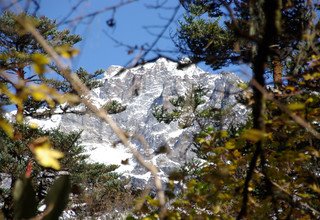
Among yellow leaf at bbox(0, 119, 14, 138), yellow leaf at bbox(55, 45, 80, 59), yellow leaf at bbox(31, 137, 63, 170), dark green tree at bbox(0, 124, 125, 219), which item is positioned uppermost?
dark green tree at bbox(0, 124, 125, 219)

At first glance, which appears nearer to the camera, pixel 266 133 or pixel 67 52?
pixel 67 52

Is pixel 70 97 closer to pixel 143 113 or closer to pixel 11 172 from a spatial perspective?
pixel 11 172

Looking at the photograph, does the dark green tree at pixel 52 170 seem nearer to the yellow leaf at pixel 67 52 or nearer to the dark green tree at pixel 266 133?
the dark green tree at pixel 266 133

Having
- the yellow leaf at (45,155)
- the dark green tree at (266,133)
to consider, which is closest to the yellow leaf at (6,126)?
the yellow leaf at (45,155)

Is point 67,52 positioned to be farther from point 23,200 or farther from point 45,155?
point 23,200

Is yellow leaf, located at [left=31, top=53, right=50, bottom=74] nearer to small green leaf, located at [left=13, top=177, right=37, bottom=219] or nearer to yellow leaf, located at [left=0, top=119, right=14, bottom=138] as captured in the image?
yellow leaf, located at [left=0, top=119, right=14, bottom=138]

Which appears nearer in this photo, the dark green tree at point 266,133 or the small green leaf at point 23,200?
the dark green tree at point 266,133

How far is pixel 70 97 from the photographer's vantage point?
61cm

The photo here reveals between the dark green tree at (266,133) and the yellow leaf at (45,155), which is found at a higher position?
the dark green tree at (266,133)

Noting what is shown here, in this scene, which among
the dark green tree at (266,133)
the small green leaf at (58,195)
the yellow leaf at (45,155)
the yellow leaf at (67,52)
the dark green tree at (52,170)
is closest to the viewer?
the yellow leaf at (45,155)

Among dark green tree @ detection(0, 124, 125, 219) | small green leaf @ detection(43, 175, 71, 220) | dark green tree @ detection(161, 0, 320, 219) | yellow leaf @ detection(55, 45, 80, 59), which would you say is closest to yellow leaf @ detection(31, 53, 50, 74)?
yellow leaf @ detection(55, 45, 80, 59)

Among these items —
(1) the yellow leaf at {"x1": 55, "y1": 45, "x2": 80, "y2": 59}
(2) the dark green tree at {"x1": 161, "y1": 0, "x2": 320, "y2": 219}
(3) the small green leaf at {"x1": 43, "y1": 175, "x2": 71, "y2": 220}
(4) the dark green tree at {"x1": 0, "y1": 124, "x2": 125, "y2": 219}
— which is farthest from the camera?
(4) the dark green tree at {"x1": 0, "y1": 124, "x2": 125, "y2": 219}

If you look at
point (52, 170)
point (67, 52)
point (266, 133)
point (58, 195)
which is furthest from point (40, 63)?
point (52, 170)

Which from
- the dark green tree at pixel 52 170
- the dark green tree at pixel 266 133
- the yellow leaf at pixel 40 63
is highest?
the dark green tree at pixel 52 170
